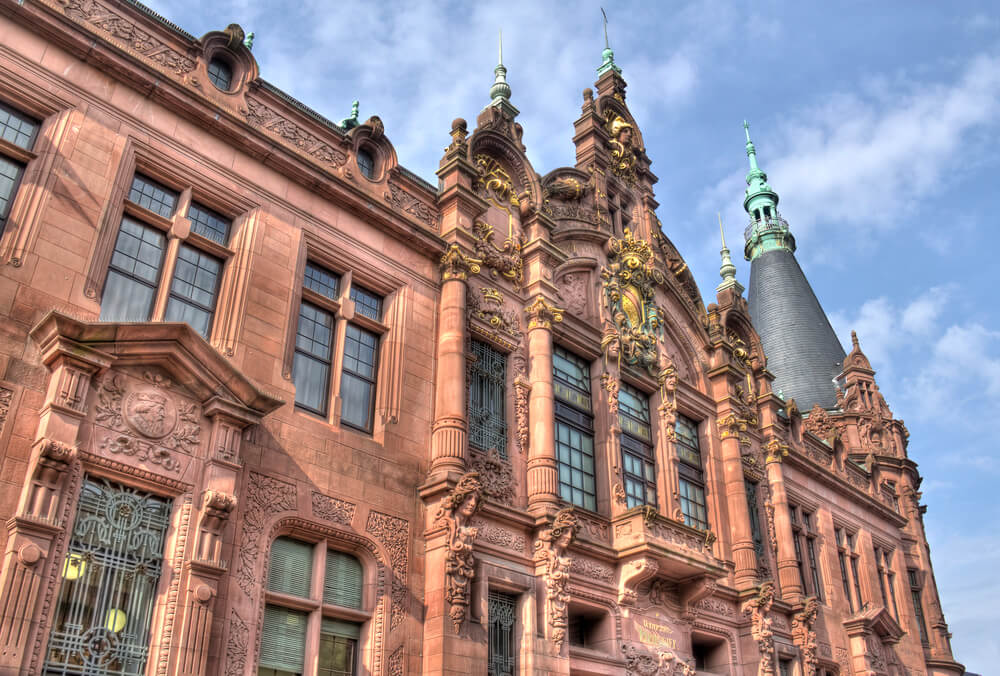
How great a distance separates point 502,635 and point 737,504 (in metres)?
9.72

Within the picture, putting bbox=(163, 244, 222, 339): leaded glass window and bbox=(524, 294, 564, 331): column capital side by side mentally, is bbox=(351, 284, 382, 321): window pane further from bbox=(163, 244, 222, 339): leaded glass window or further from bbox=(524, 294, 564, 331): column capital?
bbox=(524, 294, 564, 331): column capital

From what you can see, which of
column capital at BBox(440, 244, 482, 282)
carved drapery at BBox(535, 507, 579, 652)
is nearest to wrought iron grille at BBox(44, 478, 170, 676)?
carved drapery at BBox(535, 507, 579, 652)

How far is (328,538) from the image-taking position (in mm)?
14180

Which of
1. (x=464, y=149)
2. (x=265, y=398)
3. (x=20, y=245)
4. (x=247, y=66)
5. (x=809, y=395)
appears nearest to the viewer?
(x=20, y=245)

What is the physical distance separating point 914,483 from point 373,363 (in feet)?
92.6

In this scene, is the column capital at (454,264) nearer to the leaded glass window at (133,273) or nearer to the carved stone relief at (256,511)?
the leaded glass window at (133,273)

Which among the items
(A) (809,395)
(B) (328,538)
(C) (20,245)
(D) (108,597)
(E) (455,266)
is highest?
(A) (809,395)

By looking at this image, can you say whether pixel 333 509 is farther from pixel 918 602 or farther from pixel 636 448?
pixel 918 602

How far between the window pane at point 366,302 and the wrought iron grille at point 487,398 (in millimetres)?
2084

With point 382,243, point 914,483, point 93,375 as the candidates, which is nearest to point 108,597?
point 93,375

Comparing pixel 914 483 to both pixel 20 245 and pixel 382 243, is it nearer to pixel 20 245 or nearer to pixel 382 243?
pixel 382 243

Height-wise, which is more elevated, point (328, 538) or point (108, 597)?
point (328, 538)

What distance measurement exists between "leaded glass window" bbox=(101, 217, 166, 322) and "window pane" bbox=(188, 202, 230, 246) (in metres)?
0.72

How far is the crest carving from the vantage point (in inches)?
875
